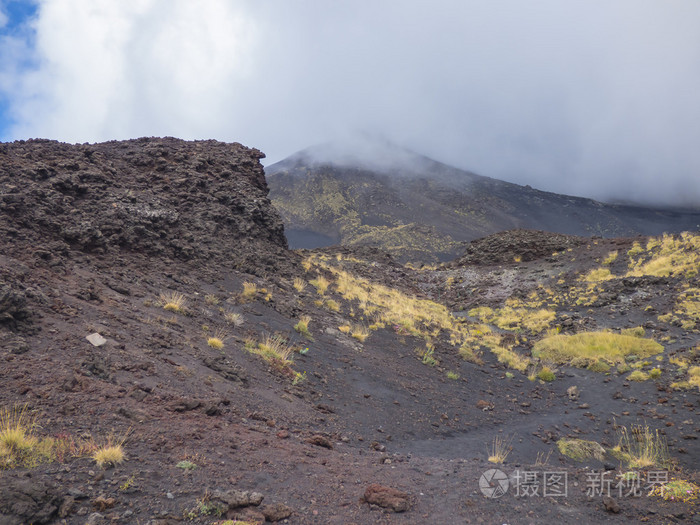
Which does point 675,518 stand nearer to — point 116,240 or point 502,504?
point 502,504

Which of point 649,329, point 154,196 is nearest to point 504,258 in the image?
point 649,329

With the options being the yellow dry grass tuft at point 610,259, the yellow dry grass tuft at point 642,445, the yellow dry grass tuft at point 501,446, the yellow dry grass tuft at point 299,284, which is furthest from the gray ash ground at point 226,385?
the yellow dry grass tuft at point 610,259

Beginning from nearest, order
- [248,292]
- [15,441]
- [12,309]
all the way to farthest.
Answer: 1. [15,441]
2. [12,309]
3. [248,292]

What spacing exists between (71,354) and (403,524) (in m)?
4.67

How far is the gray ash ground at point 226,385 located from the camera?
144 inches

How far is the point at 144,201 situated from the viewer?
12.4 meters

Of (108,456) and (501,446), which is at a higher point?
(501,446)

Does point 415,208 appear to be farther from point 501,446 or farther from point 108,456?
point 108,456

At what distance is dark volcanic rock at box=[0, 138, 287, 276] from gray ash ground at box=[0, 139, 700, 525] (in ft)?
0.23

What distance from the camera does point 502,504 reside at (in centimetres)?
399
